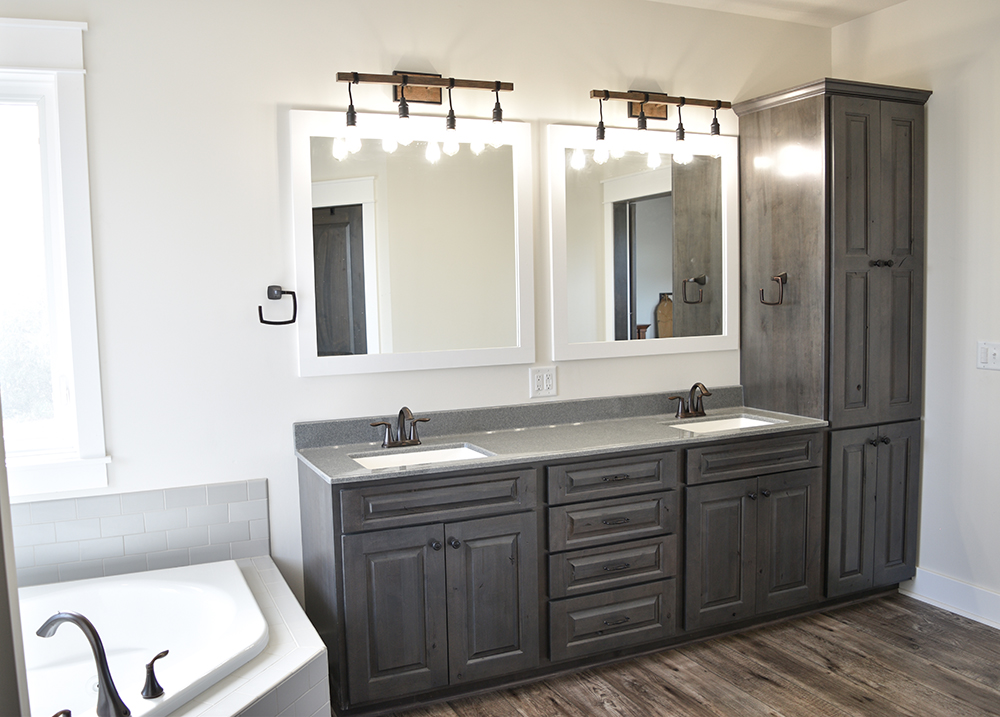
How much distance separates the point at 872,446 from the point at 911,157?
1252 millimetres

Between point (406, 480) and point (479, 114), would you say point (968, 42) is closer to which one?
→ point (479, 114)

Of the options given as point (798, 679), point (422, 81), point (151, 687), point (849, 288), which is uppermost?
point (422, 81)

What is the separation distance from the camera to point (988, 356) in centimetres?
322

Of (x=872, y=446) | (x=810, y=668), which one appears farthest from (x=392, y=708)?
(x=872, y=446)

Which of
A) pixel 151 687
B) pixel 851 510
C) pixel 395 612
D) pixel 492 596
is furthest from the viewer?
pixel 851 510

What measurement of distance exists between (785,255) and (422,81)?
5.60 feet

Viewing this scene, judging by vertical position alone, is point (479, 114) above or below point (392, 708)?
above

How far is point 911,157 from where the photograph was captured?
11.1 ft

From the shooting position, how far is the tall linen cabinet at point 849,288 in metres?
3.24

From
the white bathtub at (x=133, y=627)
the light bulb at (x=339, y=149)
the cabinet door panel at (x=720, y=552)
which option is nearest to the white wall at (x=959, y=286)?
the cabinet door panel at (x=720, y=552)

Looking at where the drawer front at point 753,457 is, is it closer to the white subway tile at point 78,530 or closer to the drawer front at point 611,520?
the drawer front at point 611,520

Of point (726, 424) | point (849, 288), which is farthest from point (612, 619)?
point (849, 288)

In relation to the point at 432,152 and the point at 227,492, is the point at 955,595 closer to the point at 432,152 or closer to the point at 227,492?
the point at 432,152

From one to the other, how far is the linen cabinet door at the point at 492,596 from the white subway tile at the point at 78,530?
3.83ft
